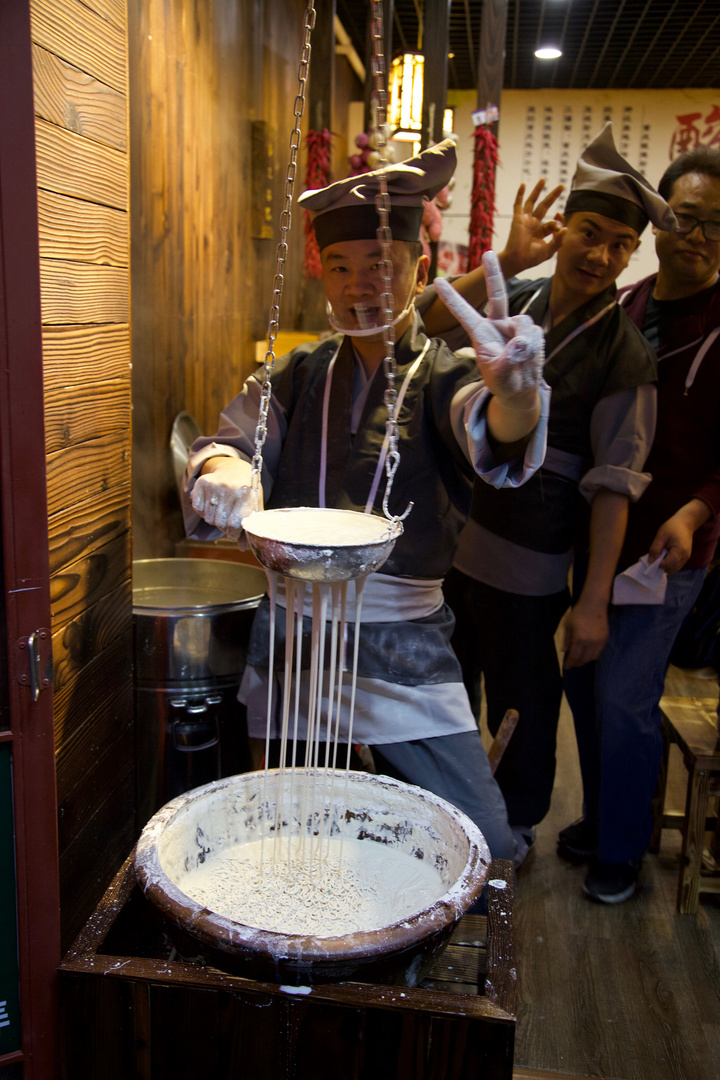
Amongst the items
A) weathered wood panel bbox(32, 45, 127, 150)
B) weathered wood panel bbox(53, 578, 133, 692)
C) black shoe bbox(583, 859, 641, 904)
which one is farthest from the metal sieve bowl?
black shoe bbox(583, 859, 641, 904)

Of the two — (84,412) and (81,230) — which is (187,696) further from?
(81,230)

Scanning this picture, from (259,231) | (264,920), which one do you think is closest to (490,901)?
(264,920)

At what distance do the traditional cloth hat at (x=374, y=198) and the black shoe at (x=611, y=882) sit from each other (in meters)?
2.17

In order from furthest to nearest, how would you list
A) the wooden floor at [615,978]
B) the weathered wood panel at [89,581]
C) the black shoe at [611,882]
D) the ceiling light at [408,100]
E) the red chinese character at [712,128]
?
1. the red chinese character at [712,128]
2. the ceiling light at [408,100]
3. the black shoe at [611,882]
4. the wooden floor at [615,978]
5. the weathered wood panel at [89,581]

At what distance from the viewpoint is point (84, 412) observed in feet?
5.86

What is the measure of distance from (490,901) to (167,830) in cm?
66

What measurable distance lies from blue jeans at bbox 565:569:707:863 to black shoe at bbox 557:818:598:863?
0.31 metres

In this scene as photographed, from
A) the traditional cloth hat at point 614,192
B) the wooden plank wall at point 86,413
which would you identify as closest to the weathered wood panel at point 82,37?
the wooden plank wall at point 86,413

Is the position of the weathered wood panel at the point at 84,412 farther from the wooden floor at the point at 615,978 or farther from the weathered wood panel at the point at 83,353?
the wooden floor at the point at 615,978

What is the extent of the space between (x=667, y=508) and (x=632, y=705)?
646mm

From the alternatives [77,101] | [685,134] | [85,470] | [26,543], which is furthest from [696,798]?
[685,134]

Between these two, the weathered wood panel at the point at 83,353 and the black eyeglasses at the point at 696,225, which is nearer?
the weathered wood panel at the point at 83,353

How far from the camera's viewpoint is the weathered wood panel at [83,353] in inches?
63.7

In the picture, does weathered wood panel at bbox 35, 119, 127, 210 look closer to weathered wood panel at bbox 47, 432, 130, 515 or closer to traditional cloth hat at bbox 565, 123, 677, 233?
weathered wood panel at bbox 47, 432, 130, 515
